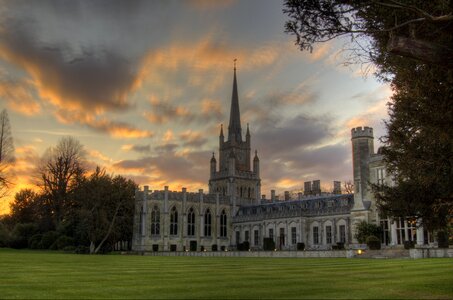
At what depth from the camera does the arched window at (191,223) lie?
73250mm

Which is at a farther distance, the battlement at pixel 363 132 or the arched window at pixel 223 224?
the arched window at pixel 223 224

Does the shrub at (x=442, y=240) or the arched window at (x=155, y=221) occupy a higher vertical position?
the arched window at (x=155, y=221)

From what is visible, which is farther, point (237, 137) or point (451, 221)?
point (237, 137)

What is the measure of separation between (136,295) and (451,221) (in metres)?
14.9

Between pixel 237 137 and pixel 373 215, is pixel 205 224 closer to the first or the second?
pixel 237 137

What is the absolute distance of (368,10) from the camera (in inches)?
479

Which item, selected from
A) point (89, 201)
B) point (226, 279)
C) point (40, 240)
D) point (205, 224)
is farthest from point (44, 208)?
point (226, 279)

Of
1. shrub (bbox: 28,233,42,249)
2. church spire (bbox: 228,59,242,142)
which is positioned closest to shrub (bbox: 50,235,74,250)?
shrub (bbox: 28,233,42,249)

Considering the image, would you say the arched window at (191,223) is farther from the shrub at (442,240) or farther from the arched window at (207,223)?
the shrub at (442,240)

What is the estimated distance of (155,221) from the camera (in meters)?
69.8

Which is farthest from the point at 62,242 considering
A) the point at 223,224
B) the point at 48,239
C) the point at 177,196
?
the point at 223,224

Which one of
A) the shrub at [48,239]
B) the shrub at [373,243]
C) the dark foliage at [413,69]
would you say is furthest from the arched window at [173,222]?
the dark foliage at [413,69]

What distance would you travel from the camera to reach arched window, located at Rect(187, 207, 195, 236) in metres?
73.2

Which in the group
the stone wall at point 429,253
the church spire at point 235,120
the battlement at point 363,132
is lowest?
the stone wall at point 429,253
